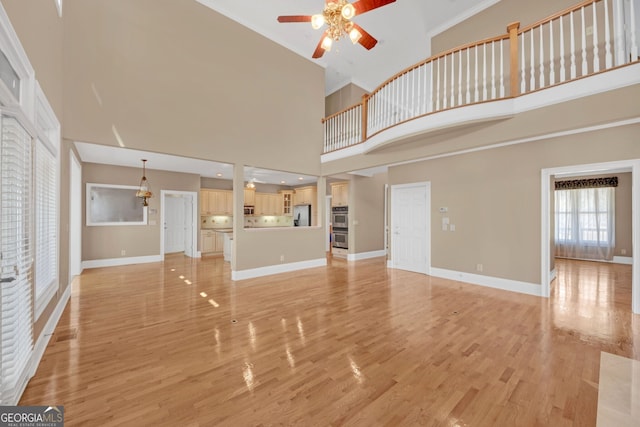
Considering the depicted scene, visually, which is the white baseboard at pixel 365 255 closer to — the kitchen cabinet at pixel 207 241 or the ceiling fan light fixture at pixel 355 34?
the kitchen cabinet at pixel 207 241

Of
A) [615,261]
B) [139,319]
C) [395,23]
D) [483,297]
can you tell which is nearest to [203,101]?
[139,319]

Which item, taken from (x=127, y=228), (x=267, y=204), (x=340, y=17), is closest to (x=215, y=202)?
(x=267, y=204)

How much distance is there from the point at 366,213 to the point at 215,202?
5.12 meters

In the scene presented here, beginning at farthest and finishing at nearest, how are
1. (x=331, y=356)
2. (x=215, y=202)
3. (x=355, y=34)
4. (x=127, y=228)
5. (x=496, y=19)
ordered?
1. (x=215, y=202)
2. (x=127, y=228)
3. (x=496, y=19)
4. (x=355, y=34)
5. (x=331, y=356)

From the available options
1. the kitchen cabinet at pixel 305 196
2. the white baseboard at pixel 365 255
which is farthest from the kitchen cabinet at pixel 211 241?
the white baseboard at pixel 365 255

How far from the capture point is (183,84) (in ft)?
15.6

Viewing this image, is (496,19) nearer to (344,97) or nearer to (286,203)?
(344,97)

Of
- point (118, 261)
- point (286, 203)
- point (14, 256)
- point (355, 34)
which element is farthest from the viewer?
point (286, 203)

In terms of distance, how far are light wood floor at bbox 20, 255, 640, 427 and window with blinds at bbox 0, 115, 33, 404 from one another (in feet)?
0.96

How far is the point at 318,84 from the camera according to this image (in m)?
6.96

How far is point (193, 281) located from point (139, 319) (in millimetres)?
1940

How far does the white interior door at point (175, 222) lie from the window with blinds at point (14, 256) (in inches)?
283

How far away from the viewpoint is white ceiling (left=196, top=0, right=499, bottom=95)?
5160 millimetres

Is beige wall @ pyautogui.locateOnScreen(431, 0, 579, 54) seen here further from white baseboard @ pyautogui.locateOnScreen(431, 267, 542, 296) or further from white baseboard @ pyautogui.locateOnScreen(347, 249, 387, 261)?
white baseboard @ pyautogui.locateOnScreen(347, 249, 387, 261)
